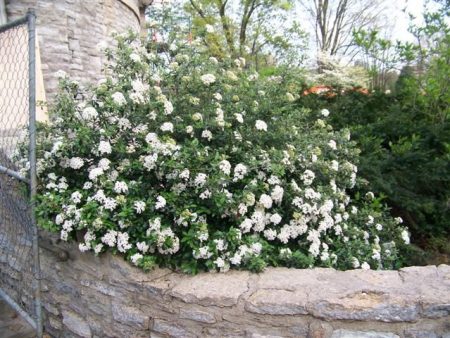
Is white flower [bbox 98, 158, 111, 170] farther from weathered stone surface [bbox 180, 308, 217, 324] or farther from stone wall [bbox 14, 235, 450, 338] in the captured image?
weathered stone surface [bbox 180, 308, 217, 324]

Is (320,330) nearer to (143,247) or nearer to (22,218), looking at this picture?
(143,247)

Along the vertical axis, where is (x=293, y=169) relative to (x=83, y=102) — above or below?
below

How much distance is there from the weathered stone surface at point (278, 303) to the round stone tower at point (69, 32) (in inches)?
206

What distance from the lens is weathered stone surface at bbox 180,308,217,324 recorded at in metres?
1.87

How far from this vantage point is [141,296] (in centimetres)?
203

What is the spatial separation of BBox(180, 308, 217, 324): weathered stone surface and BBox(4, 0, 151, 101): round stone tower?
5009 millimetres

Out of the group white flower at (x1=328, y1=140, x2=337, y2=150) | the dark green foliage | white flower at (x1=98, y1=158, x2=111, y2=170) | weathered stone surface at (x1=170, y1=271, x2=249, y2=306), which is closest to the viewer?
weathered stone surface at (x1=170, y1=271, x2=249, y2=306)

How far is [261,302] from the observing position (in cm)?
179

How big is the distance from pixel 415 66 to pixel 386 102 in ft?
1.73

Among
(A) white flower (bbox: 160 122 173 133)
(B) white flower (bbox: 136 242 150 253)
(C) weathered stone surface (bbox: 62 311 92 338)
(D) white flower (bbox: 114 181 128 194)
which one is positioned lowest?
(C) weathered stone surface (bbox: 62 311 92 338)

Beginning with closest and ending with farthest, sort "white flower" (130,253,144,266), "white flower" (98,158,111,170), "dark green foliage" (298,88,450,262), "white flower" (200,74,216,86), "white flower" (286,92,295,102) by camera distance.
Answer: "white flower" (130,253,144,266) < "white flower" (98,158,111,170) < "white flower" (200,74,216,86) < "white flower" (286,92,295,102) < "dark green foliage" (298,88,450,262)

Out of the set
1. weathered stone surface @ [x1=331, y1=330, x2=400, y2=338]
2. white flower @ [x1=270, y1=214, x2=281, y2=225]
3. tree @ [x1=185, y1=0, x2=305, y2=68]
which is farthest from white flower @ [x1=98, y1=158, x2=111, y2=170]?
tree @ [x1=185, y1=0, x2=305, y2=68]

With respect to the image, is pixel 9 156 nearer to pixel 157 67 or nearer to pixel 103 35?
pixel 157 67

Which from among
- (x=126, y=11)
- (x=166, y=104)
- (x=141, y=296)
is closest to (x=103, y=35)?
(x=126, y=11)
